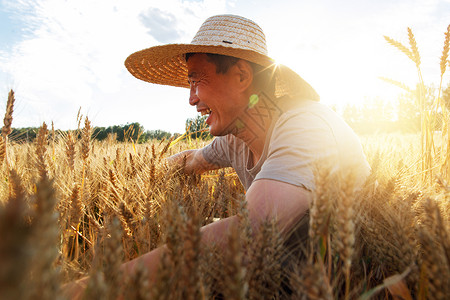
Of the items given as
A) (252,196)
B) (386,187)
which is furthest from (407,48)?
(252,196)

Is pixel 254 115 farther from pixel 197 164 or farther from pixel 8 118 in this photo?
pixel 8 118

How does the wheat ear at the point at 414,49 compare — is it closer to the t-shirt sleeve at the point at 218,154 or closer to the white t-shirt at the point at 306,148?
the white t-shirt at the point at 306,148

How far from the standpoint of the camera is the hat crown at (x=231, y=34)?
1874 millimetres

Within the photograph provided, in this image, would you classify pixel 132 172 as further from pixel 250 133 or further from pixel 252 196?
pixel 252 196

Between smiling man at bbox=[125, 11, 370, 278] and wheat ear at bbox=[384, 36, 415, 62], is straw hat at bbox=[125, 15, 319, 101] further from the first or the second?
wheat ear at bbox=[384, 36, 415, 62]

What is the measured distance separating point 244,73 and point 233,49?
31 centimetres

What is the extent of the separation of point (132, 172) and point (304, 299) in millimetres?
1899

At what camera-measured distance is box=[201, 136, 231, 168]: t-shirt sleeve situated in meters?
2.78

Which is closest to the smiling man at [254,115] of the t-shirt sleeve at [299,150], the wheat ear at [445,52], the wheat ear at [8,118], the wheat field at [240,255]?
the t-shirt sleeve at [299,150]

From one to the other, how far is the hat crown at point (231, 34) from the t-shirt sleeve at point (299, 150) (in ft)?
2.42

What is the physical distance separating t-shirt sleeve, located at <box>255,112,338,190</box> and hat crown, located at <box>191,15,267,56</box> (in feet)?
2.42

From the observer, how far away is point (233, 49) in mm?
1803

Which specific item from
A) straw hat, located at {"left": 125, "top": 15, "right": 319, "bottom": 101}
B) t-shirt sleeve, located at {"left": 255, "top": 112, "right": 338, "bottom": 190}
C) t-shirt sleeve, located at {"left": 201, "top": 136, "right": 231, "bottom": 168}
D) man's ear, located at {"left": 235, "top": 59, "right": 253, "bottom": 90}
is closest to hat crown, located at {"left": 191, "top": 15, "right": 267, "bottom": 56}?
straw hat, located at {"left": 125, "top": 15, "right": 319, "bottom": 101}

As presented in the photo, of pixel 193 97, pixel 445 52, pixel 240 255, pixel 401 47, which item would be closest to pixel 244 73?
pixel 193 97
